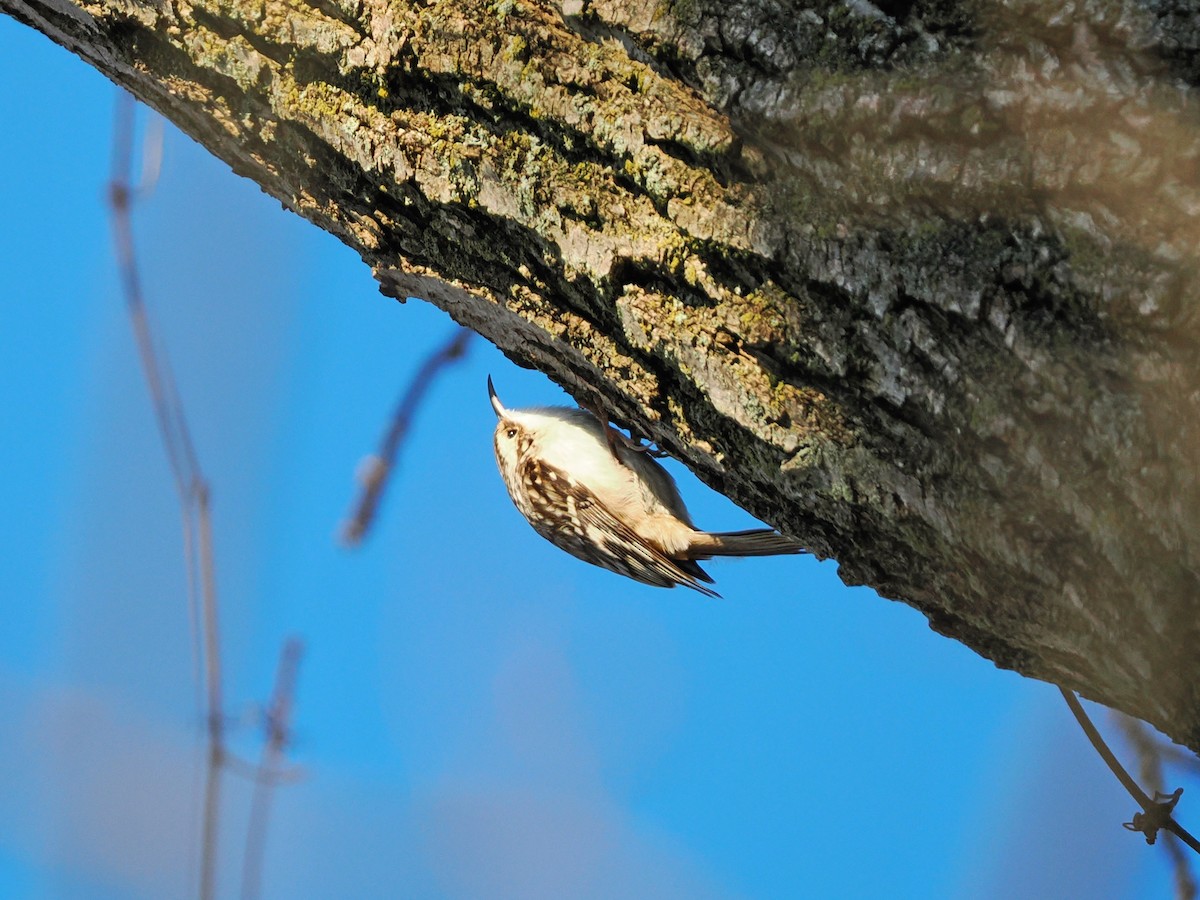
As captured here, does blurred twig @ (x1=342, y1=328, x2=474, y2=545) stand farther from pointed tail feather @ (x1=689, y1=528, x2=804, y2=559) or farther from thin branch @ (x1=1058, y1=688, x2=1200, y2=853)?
thin branch @ (x1=1058, y1=688, x2=1200, y2=853)

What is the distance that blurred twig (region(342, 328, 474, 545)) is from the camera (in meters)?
2.64

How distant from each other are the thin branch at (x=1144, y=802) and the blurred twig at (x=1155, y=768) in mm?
215

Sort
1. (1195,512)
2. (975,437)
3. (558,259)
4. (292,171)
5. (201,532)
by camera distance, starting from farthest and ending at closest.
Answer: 1. (201,532)
2. (292,171)
3. (558,259)
4. (975,437)
5. (1195,512)

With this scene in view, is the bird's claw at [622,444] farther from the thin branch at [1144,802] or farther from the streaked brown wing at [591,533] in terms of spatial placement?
the thin branch at [1144,802]

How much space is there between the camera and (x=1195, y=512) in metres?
0.95

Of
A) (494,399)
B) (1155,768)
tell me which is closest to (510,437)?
(494,399)

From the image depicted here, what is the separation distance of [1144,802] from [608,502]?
A: 5.01 feet

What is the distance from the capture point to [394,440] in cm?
270

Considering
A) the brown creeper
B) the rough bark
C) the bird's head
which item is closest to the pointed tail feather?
the brown creeper

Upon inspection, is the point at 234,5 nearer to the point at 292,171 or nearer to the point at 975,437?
the point at 292,171

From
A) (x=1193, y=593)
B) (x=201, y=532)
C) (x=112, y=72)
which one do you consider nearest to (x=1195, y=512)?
(x=1193, y=593)

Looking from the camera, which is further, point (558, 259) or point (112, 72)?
point (112, 72)

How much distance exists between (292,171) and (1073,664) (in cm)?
127

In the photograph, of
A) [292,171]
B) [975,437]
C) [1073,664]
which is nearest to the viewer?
[975,437]
